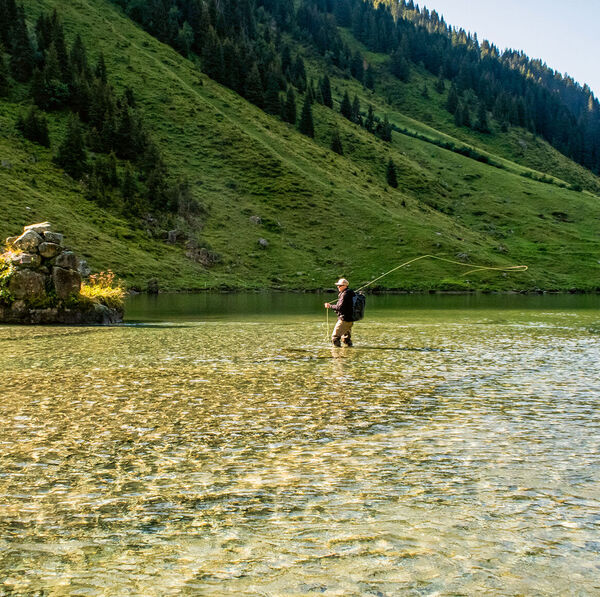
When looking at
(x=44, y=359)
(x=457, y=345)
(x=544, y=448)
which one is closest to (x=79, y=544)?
(x=544, y=448)

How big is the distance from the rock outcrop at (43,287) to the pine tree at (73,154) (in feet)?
242

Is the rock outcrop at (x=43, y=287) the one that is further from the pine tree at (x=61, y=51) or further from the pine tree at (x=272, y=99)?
the pine tree at (x=272, y=99)

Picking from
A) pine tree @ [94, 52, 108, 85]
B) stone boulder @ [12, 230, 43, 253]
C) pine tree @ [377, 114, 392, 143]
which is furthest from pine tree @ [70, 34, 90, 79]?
stone boulder @ [12, 230, 43, 253]

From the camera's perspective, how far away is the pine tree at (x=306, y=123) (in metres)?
159

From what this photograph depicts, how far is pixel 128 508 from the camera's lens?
7.87 m

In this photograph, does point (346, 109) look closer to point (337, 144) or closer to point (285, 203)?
point (337, 144)

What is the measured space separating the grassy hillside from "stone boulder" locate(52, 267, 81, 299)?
45216 mm

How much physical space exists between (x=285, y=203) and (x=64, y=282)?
8692 centimetres

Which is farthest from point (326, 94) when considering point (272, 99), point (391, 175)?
point (391, 175)

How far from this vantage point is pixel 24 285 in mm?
36438

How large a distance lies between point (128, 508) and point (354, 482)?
301 cm

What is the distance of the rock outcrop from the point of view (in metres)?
36.4

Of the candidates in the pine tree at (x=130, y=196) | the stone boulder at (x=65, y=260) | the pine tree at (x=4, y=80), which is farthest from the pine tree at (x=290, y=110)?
the stone boulder at (x=65, y=260)

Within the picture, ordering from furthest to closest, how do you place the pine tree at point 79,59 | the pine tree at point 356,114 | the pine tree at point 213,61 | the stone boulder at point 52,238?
the pine tree at point 356,114 < the pine tree at point 213,61 < the pine tree at point 79,59 < the stone boulder at point 52,238
